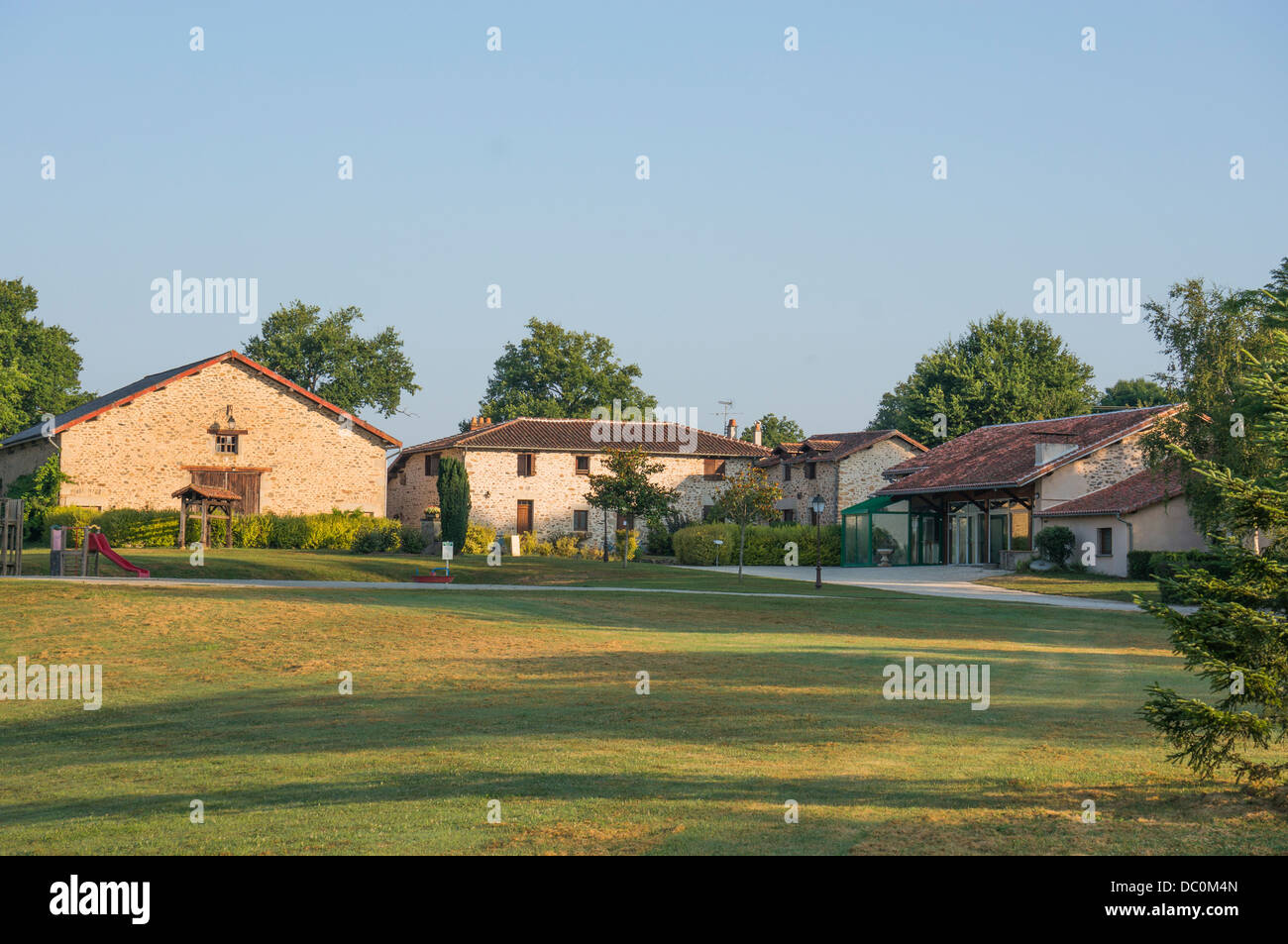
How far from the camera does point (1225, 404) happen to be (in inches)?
1383

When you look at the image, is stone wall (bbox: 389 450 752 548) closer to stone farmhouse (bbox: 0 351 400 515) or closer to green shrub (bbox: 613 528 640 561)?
green shrub (bbox: 613 528 640 561)

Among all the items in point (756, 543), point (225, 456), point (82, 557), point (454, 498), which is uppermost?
point (225, 456)

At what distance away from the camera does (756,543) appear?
53.6 meters

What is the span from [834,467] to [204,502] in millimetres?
32184

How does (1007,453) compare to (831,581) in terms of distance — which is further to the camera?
(1007,453)

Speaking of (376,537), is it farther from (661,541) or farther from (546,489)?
(661,541)

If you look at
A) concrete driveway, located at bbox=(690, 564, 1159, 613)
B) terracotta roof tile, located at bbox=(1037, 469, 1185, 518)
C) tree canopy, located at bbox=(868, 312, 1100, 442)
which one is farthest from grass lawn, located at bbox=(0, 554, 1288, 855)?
tree canopy, located at bbox=(868, 312, 1100, 442)

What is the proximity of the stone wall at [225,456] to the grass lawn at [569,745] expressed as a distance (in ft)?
82.7

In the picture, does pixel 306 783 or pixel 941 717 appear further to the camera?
pixel 941 717

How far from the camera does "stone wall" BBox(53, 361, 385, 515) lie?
47000mm

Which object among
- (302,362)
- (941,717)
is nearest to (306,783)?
(941,717)

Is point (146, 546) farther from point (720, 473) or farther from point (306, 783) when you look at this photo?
point (306, 783)

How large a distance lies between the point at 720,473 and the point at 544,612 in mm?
36772

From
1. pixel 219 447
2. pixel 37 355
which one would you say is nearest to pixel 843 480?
pixel 219 447
